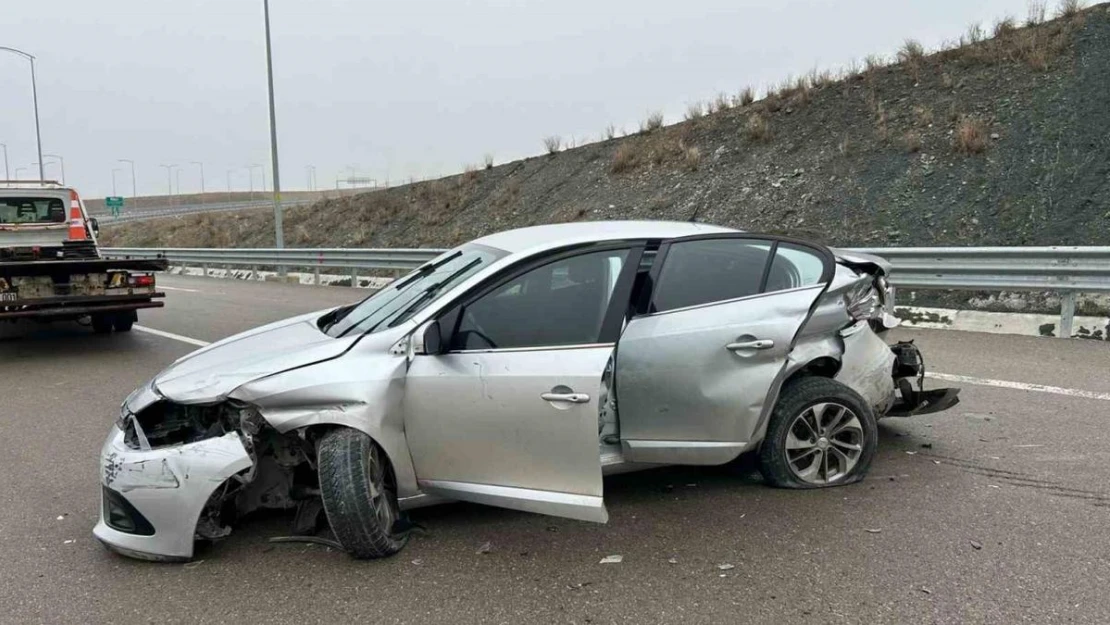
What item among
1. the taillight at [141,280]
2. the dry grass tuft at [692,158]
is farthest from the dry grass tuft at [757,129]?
the taillight at [141,280]

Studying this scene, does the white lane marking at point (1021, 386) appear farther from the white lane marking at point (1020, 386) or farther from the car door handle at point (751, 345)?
the car door handle at point (751, 345)

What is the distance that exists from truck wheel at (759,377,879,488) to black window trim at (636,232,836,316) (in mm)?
580

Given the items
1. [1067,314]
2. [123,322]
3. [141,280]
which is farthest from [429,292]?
[123,322]

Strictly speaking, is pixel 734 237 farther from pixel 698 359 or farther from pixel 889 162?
pixel 889 162

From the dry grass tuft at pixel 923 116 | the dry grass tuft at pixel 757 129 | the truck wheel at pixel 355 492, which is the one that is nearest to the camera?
the truck wheel at pixel 355 492

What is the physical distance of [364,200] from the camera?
30.0 m

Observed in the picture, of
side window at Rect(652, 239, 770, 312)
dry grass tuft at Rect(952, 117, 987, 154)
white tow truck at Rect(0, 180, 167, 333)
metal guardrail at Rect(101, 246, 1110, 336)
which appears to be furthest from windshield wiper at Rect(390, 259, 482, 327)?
dry grass tuft at Rect(952, 117, 987, 154)

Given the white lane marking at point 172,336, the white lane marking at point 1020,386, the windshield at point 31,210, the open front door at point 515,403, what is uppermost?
the windshield at point 31,210

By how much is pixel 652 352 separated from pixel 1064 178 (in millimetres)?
11963

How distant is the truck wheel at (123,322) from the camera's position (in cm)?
1029

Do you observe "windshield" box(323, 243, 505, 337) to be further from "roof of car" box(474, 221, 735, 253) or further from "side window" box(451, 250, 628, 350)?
"side window" box(451, 250, 628, 350)

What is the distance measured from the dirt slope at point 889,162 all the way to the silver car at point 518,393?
939 cm

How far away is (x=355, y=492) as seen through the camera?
321 cm

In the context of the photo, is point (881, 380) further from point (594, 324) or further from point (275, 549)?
point (275, 549)
